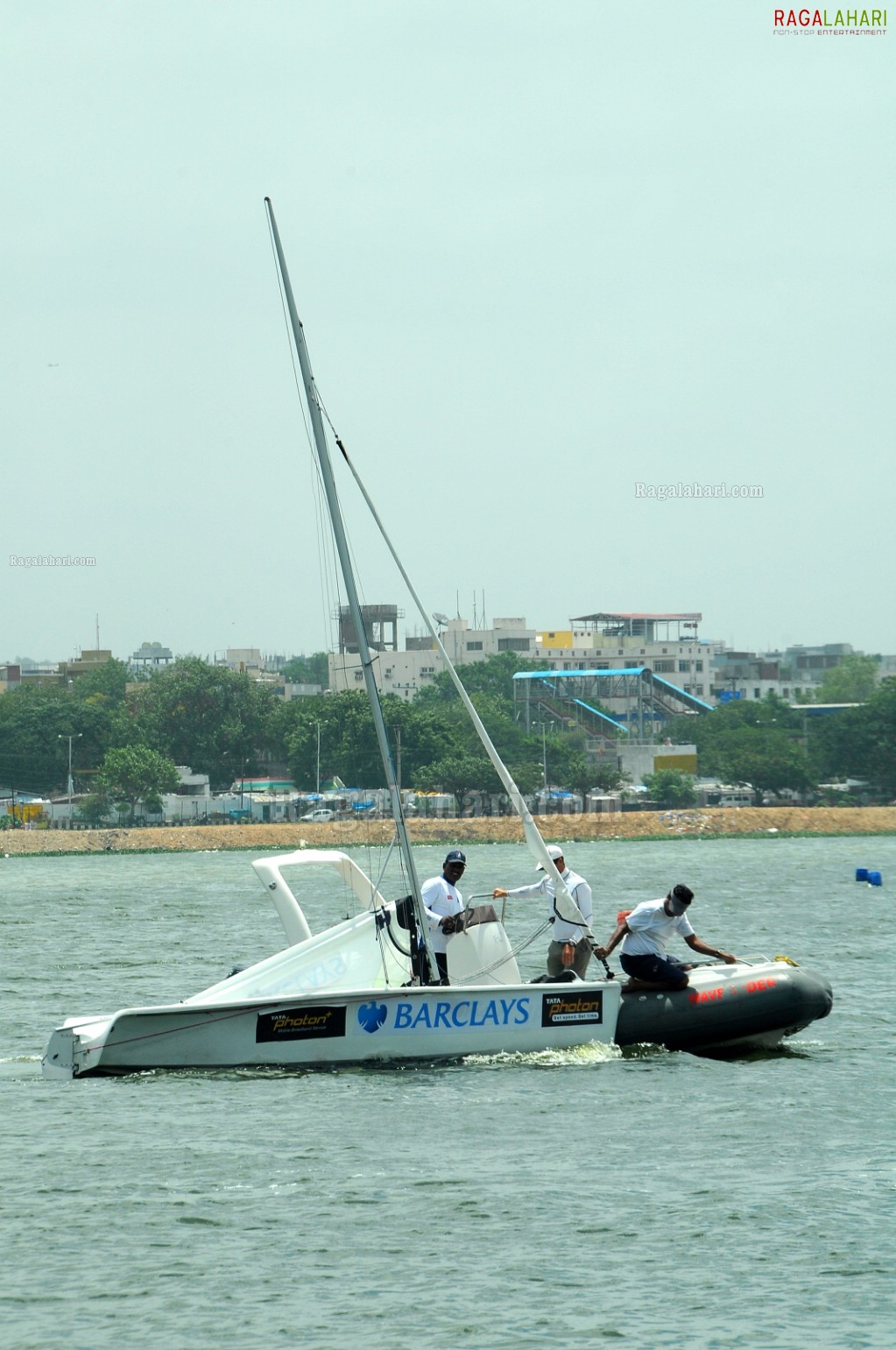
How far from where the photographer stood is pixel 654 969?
67.6ft

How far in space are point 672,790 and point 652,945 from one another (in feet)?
413

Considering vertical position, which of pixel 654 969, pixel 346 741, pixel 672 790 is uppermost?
pixel 346 741

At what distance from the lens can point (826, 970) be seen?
107 ft

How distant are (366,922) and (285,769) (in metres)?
148

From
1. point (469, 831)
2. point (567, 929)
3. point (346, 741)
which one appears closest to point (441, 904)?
point (567, 929)

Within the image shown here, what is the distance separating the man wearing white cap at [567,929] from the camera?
2114cm

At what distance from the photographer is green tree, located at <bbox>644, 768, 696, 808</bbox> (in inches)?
5714

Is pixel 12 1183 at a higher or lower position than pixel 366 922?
lower

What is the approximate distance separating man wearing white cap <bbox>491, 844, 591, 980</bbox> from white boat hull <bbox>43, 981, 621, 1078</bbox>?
3.01ft

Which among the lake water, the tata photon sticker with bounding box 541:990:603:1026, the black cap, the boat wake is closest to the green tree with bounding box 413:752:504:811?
the lake water

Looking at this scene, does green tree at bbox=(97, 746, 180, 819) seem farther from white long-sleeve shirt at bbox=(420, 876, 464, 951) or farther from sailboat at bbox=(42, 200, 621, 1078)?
white long-sleeve shirt at bbox=(420, 876, 464, 951)

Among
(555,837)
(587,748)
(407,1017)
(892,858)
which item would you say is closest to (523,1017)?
(407,1017)

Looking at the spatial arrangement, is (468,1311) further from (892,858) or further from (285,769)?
(285,769)

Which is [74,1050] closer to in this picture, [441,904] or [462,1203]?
[441,904]
